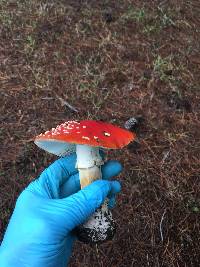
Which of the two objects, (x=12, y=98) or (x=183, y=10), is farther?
(x=183, y=10)

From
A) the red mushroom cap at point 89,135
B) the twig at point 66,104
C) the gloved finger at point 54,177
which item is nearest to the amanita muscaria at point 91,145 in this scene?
the red mushroom cap at point 89,135

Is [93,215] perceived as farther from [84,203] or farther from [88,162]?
[88,162]

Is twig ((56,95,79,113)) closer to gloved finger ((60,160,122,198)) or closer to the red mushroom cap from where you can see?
gloved finger ((60,160,122,198))

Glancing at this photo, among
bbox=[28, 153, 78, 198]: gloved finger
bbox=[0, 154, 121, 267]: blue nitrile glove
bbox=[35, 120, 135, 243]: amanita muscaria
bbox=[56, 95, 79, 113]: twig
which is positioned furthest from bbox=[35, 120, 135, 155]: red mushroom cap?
bbox=[56, 95, 79, 113]: twig

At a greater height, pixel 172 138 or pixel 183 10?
pixel 183 10

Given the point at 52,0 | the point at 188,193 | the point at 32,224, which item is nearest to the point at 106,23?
the point at 52,0

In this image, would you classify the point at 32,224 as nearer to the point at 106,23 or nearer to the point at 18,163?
the point at 18,163

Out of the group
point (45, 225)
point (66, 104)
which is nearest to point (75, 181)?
point (45, 225)
